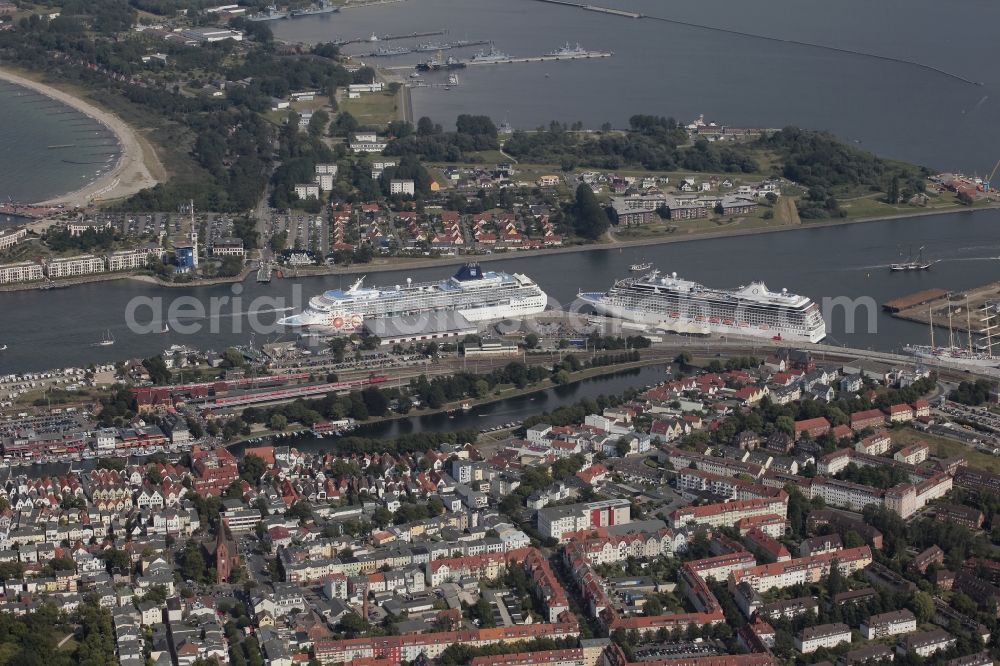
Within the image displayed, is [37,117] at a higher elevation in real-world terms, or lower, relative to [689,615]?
higher

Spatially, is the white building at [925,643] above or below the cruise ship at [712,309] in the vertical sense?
below

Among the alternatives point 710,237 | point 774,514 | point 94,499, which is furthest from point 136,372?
point 710,237

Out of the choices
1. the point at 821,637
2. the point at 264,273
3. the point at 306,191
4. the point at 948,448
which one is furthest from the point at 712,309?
the point at 821,637

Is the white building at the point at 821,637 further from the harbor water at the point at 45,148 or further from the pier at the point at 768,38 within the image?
the pier at the point at 768,38

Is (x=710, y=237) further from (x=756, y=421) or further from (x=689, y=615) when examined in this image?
(x=689, y=615)

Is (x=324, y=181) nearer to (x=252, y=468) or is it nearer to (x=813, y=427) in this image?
(x=252, y=468)

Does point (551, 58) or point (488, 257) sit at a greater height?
point (551, 58)

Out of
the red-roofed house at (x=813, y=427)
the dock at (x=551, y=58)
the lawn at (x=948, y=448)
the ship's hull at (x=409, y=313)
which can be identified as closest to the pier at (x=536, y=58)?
the dock at (x=551, y=58)
